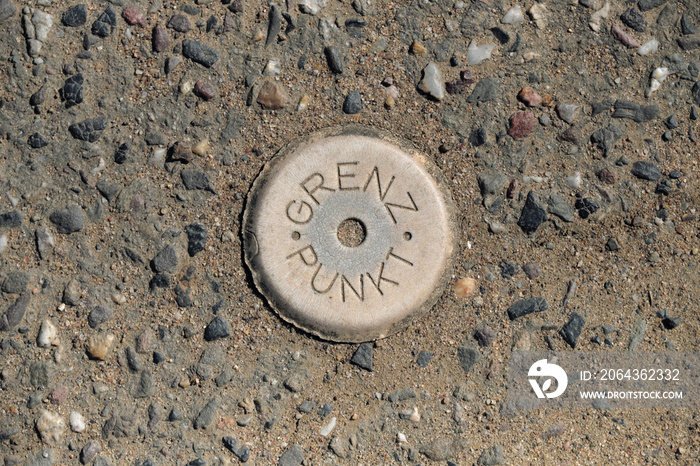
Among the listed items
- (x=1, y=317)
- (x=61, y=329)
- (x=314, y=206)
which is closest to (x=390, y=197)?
(x=314, y=206)

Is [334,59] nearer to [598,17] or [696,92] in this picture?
[598,17]

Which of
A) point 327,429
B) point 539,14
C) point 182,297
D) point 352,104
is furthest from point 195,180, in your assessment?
point 539,14

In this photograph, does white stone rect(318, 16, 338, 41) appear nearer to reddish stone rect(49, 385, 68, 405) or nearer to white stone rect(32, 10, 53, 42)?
white stone rect(32, 10, 53, 42)

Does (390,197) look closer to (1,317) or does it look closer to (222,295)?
(222,295)

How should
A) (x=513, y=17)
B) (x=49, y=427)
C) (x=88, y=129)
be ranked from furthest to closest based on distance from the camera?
(x=513, y=17) < (x=88, y=129) < (x=49, y=427)

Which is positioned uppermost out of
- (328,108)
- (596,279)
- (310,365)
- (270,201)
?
(328,108)

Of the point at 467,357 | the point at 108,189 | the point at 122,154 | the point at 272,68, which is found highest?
the point at 272,68

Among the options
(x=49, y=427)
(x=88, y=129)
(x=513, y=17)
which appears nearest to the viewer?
(x=49, y=427)

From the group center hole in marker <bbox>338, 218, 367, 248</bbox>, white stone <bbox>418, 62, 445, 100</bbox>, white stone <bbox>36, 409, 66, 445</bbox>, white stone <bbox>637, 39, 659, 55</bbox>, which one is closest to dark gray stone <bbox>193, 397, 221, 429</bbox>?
white stone <bbox>36, 409, 66, 445</bbox>
